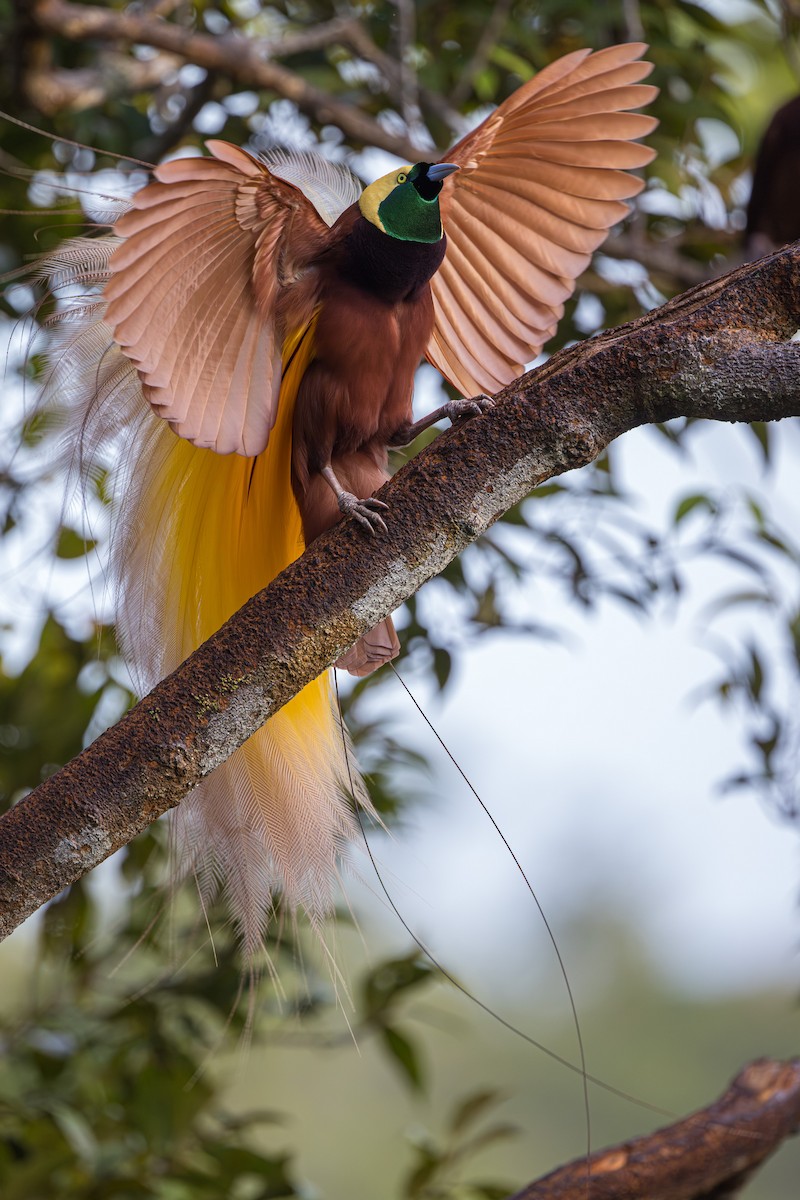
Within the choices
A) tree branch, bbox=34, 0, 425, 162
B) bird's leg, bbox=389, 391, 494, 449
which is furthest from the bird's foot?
tree branch, bbox=34, 0, 425, 162

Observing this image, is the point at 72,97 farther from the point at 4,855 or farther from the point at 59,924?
the point at 4,855

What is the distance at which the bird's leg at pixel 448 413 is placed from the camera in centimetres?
106

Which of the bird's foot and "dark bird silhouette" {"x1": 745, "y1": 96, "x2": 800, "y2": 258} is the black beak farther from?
"dark bird silhouette" {"x1": 745, "y1": 96, "x2": 800, "y2": 258}

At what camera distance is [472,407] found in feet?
3.50

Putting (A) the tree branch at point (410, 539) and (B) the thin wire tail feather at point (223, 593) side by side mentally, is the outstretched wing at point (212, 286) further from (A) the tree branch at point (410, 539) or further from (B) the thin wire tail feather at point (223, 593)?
(A) the tree branch at point (410, 539)

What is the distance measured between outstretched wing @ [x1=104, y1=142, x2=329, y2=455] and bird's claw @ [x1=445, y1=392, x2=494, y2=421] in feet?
0.63

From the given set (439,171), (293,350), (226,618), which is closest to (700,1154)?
(226,618)

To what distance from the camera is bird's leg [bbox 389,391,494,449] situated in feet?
3.47

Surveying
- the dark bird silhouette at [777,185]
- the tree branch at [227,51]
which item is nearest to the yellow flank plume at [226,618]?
the tree branch at [227,51]

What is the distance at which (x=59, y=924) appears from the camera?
1873 millimetres

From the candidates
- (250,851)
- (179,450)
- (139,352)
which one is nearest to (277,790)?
(250,851)

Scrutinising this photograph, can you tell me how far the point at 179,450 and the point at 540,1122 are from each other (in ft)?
30.0

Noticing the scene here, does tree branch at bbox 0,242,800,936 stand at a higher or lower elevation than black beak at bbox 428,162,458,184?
lower

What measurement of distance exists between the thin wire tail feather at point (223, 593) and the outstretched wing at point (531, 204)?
25cm
